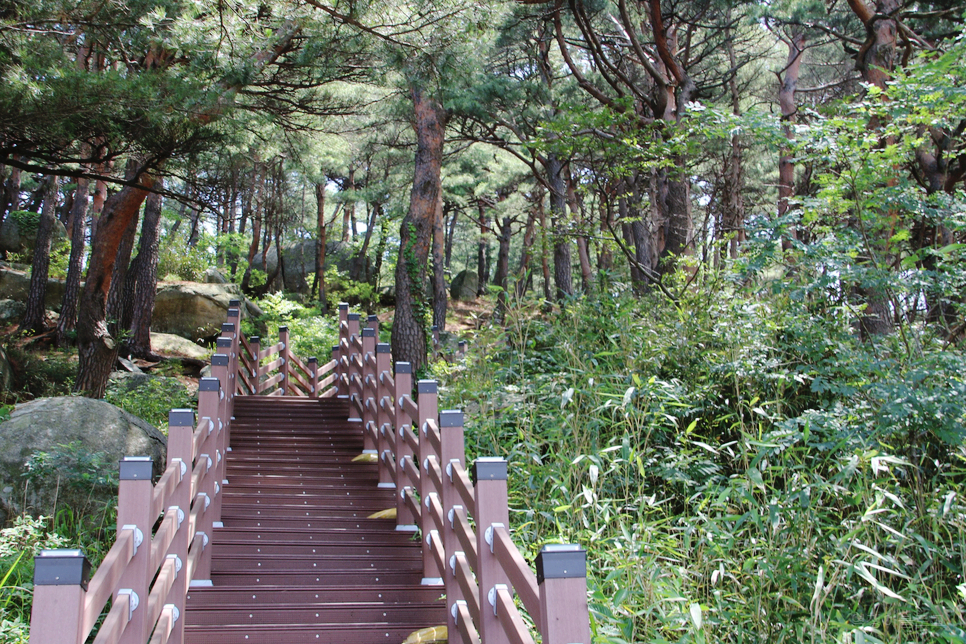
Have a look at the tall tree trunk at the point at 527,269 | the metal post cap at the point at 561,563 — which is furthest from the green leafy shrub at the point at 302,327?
the metal post cap at the point at 561,563

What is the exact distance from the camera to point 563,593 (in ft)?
5.78

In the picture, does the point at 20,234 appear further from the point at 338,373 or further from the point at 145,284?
the point at 338,373

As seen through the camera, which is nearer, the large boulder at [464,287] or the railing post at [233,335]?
the railing post at [233,335]

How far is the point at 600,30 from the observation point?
10.3 m

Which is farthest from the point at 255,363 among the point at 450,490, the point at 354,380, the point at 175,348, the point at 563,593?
the point at 563,593

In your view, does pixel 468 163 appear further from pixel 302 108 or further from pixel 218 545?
pixel 218 545

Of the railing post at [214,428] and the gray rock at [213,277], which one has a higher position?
the gray rock at [213,277]

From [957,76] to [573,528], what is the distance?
384cm

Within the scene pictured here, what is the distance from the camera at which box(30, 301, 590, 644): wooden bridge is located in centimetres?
194

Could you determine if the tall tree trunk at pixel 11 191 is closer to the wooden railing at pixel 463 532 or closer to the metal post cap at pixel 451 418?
the wooden railing at pixel 463 532

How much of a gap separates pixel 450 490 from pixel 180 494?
1.24 meters

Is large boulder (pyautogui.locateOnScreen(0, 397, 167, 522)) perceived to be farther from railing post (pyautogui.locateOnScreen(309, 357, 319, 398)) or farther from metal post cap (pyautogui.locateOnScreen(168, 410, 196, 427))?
railing post (pyautogui.locateOnScreen(309, 357, 319, 398))

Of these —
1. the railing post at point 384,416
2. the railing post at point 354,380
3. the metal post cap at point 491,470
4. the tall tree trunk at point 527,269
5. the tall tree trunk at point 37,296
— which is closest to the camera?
the metal post cap at point 491,470

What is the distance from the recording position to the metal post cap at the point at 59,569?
1.68 meters
